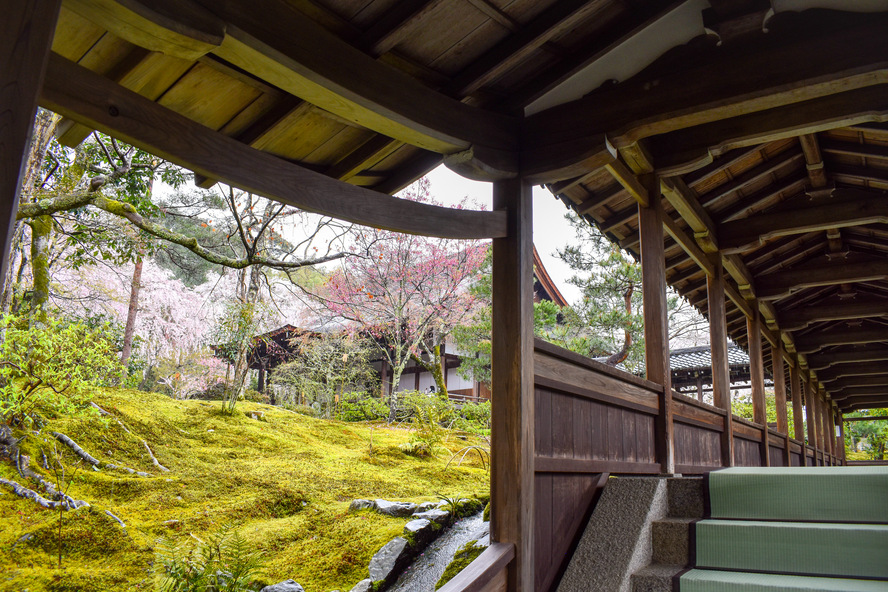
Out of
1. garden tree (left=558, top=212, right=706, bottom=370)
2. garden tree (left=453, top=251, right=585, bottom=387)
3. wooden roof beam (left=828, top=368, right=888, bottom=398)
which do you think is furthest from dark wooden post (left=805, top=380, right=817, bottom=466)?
garden tree (left=453, top=251, right=585, bottom=387)

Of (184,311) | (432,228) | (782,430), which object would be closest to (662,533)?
(432,228)

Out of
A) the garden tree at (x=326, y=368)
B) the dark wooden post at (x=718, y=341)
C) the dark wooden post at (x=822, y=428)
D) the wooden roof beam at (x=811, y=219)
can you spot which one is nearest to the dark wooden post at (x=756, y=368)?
the dark wooden post at (x=718, y=341)

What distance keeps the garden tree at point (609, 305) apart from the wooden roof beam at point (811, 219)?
5.13 m

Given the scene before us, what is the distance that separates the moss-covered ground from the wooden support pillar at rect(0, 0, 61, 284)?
3.47 metres

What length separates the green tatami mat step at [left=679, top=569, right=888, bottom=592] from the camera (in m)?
2.24

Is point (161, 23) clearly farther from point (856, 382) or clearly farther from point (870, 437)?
point (870, 437)

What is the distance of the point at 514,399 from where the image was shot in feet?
8.29

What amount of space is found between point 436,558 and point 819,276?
205 inches

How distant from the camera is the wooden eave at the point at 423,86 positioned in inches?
69.1

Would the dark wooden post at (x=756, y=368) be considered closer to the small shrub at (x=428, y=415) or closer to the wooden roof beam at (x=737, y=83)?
the small shrub at (x=428, y=415)

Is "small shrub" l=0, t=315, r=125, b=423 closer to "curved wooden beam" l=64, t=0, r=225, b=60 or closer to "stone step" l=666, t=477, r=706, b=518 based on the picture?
"curved wooden beam" l=64, t=0, r=225, b=60

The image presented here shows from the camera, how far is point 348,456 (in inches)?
285

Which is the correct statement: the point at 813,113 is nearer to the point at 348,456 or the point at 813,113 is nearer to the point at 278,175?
the point at 278,175

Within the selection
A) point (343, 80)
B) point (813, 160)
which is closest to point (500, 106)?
point (343, 80)
